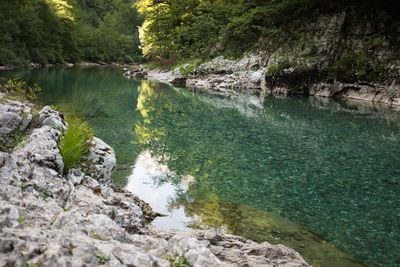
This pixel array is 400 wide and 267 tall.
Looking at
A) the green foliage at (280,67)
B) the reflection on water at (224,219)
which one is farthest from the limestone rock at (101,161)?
the green foliage at (280,67)

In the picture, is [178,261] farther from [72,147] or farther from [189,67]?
[189,67]

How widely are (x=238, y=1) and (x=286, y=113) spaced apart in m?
21.5

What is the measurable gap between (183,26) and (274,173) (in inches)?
1213

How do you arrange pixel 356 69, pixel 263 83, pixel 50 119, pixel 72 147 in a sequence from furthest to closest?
pixel 263 83 < pixel 356 69 < pixel 50 119 < pixel 72 147

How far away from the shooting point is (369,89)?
20062mm

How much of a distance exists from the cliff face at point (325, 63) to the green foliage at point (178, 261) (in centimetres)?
2044

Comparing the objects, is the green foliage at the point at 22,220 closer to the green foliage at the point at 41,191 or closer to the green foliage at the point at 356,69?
the green foliage at the point at 41,191

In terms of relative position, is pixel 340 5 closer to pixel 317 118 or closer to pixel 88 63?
pixel 317 118

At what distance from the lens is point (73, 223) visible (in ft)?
8.75

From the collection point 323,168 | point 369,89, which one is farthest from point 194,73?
point 323,168

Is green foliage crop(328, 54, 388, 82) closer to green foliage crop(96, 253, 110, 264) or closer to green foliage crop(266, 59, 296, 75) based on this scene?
green foliage crop(266, 59, 296, 75)

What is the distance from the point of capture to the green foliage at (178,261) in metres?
2.46

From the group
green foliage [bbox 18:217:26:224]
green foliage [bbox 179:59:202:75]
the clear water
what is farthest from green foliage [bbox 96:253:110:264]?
green foliage [bbox 179:59:202:75]

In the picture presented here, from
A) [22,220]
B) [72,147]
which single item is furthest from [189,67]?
[22,220]
